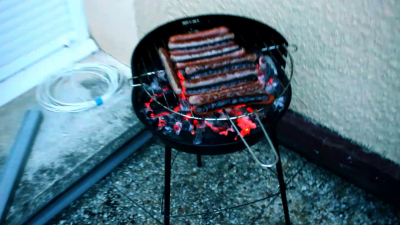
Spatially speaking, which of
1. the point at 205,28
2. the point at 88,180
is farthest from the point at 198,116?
the point at 88,180

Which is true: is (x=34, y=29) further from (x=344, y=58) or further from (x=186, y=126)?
(x=344, y=58)

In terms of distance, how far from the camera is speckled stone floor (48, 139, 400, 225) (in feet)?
7.27

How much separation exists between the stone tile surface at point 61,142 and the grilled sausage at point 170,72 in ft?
3.22

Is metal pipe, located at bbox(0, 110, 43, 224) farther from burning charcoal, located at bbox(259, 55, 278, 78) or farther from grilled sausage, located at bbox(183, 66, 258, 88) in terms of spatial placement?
burning charcoal, located at bbox(259, 55, 278, 78)

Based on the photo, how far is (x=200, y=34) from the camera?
1.74m

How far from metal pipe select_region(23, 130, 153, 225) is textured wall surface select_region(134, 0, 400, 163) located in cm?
100

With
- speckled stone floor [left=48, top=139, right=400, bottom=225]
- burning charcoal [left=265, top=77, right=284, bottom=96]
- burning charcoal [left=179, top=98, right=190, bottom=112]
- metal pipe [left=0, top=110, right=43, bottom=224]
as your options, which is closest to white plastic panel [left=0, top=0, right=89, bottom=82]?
metal pipe [left=0, top=110, right=43, bottom=224]

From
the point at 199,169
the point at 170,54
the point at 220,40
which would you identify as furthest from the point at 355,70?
the point at 199,169

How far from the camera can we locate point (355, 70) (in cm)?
184

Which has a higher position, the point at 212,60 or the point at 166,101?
the point at 212,60

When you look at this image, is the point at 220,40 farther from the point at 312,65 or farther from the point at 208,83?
the point at 312,65

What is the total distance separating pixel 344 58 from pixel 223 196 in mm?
1158

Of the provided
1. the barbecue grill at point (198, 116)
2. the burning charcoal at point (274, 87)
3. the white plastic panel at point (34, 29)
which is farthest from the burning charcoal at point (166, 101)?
the white plastic panel at point (34, 29)

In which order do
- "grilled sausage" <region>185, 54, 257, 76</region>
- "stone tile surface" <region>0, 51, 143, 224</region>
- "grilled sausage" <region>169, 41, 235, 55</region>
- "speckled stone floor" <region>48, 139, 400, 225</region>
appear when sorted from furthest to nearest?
"speckled stone floor" <region>48, 139, 400, 225</region>, "stone tile surface" <region>0, 51, 143, 224</region>, "grilled sausage" <region>169, 41, 235, 55</region>, "grilled sausage" <region>185, 54, 257, 76</region>
